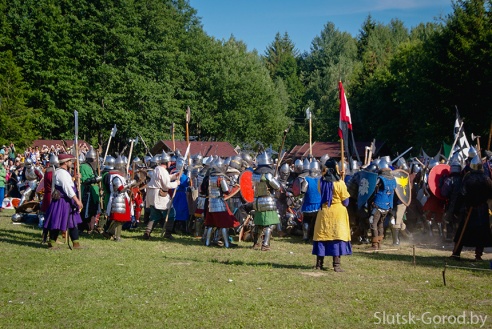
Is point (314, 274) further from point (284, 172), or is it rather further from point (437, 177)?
point (284, 172)

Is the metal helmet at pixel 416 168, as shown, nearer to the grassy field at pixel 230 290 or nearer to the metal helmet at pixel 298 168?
the metal helmet at pixel 298 168

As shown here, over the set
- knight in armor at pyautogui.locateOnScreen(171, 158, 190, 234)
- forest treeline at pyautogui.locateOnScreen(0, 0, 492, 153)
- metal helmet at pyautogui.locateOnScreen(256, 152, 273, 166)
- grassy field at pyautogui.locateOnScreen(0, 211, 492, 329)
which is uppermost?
forest treeline at pyautogui.locateOnScreen(0, 0, 492, 153)

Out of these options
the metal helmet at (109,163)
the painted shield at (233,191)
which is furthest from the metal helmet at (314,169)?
the metal helmet at (109,163)

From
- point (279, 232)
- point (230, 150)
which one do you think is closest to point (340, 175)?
point (279, 232)

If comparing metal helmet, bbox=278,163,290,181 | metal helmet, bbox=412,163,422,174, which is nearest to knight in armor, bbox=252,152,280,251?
metal helmet, bbox=278,163,290,181

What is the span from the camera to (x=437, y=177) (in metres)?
14.5

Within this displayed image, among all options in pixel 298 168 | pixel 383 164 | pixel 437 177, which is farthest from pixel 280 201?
pixel 437 177

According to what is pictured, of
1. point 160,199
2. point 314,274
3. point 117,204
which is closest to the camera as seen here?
point 314,274

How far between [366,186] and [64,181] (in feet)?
19.7

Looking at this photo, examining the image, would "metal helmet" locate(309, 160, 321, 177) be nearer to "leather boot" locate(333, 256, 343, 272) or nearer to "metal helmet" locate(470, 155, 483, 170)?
"metal helmet" locate(470, 155, 483, 170)

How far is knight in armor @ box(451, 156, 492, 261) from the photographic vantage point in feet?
38.5

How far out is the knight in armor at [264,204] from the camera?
1288 centimetres

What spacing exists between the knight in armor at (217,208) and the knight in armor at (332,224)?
10.4 feet

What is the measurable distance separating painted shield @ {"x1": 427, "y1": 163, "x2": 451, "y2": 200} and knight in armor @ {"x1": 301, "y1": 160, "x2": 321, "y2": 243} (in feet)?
7.99
